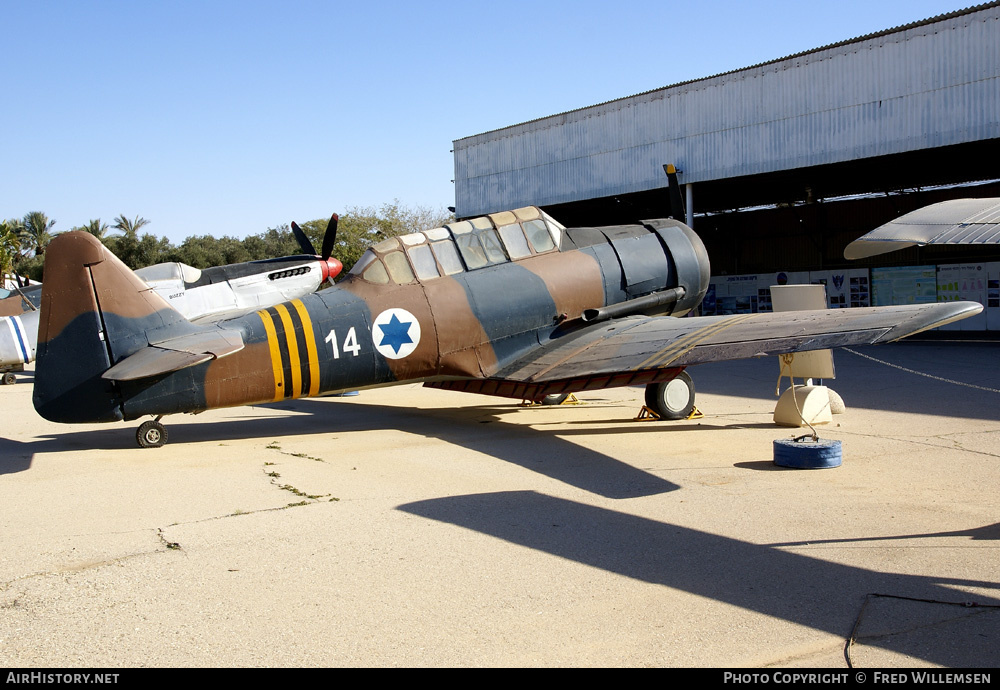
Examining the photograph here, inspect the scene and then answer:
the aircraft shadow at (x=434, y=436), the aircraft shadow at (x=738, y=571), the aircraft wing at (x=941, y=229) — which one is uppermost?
the aircraft wing at (x=941, y=229)

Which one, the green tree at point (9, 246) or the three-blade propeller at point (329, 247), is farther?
the green tree at point (9, 246)

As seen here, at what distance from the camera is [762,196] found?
30156mm

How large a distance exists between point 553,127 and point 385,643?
1020 inches

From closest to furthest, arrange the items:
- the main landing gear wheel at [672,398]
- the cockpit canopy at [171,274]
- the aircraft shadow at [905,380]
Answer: the main landing gear wheel at [672,398]
the aircraft shadow at [905,380]
the cockpit canopy at [171,274]

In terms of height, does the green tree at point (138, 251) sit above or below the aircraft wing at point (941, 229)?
above

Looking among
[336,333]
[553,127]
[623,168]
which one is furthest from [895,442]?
[553,127]

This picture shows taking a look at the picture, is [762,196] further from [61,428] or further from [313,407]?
[61,428]

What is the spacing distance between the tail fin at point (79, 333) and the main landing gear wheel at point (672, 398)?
6.41m

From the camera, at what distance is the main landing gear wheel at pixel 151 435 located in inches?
360

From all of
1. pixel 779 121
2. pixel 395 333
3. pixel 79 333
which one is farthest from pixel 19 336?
pixel 779 121

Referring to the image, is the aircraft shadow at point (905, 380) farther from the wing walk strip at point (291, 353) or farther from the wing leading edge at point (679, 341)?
the wing walk strip at point (291, 353)

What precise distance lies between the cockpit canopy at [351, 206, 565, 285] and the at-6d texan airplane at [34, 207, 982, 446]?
21 mm

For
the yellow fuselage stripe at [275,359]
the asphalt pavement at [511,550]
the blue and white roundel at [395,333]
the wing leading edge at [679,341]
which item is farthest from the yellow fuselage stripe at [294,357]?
the wing leading edge at [679,341]

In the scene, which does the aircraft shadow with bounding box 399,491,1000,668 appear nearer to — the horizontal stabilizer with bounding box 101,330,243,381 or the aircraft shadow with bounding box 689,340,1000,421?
the horizontal stabilizer with bounding box 101,330,243,381
